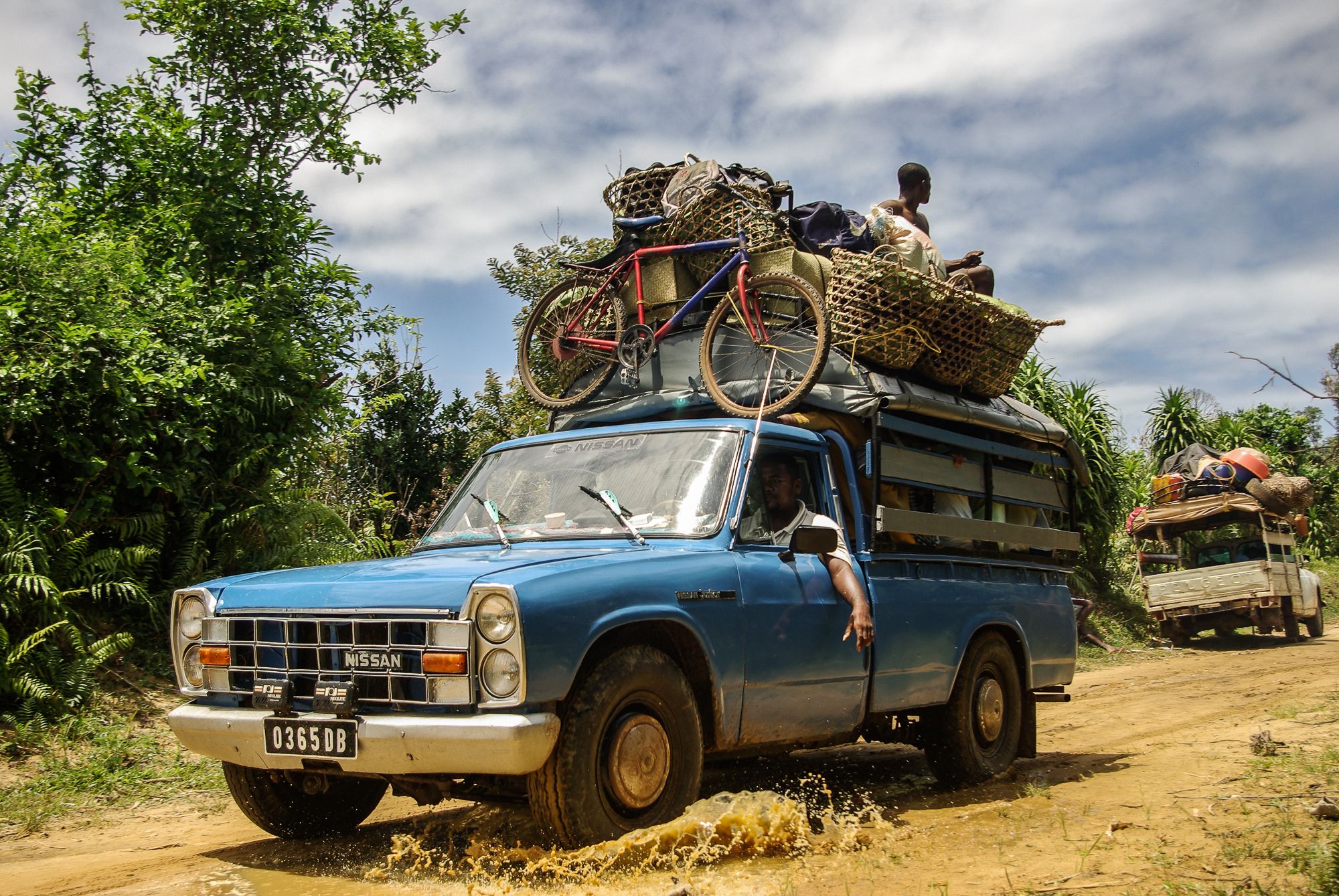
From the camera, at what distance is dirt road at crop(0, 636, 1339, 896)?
155 inches

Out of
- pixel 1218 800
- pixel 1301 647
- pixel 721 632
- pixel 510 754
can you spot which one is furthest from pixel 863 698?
pixel 1301 647

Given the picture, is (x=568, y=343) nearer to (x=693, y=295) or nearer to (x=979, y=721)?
(x=693, y=295)

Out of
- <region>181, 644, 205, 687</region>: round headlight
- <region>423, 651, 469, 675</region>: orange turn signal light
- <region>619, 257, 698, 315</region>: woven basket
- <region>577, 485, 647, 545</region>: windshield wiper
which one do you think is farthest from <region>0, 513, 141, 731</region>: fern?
<region>423, 651, 469, 675</region>: orange turn signal light

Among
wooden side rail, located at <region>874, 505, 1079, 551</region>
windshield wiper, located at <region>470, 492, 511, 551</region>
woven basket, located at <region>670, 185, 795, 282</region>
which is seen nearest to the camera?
windshield wiper, located at <region>470, 492, 511, 551</region>

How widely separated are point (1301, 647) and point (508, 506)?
50.3 ft

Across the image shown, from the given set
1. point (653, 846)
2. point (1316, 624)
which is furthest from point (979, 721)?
point (1316, 624)

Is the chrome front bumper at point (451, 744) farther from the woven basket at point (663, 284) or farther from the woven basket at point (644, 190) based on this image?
the woven basket at point (644, 190)

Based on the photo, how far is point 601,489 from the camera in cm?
517

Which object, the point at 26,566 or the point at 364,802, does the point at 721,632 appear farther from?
the point at 26,566

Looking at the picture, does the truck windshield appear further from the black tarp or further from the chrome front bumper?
the chrome front bumper

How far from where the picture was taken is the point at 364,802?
199 inches

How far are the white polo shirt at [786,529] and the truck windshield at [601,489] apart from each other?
22cm

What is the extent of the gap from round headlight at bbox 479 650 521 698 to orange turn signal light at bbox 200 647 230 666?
3.97 ft

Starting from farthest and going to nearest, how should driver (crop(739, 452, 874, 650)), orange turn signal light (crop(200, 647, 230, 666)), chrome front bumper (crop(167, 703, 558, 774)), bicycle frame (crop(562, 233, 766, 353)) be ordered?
bicycle frame (crop(562, 233, 766, 353)) < driver (crop(739, 452, 874, 650)) < orange turn signal light (crop(200, 647, 230, 666)) < chrome front bumper (crop(167, 703, 558, 774))
